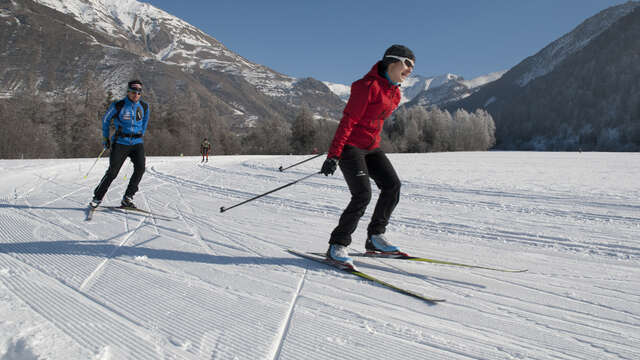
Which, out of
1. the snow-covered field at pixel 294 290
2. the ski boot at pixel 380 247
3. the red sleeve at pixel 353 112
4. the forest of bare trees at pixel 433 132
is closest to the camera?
the snow-covered field at pixel 294 290

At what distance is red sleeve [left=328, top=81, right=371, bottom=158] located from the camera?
10.1 ft

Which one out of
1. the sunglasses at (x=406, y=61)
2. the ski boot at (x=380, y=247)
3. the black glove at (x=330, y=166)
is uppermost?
the sunglasses at (x=406, y=61)

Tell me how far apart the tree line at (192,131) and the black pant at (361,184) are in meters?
43.1

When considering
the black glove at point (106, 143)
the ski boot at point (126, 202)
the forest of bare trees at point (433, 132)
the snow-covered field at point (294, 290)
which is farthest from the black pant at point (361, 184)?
the forest of bare trees at point (433, 132)

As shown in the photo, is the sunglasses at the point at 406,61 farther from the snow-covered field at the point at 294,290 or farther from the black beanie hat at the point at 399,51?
the snow-covered field at the point at 294,290

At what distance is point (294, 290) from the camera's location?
2.72 meters

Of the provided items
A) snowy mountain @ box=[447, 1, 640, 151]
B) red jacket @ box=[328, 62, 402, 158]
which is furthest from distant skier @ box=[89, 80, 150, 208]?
snowy mountain @ box=[447, 1, 640, 151]

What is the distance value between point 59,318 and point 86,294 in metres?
0.37

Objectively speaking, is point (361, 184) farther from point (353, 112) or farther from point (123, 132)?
point (123, 132)

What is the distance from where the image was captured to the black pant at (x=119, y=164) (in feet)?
18.0

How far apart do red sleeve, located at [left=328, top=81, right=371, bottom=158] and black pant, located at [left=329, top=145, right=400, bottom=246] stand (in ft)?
0.68

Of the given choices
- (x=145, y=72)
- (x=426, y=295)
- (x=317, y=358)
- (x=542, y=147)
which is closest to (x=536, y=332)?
(x=426, y=295)

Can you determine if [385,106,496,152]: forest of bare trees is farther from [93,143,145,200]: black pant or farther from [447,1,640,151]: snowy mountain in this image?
[93,143,145,200]: black pant

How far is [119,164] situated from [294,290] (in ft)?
14.4
